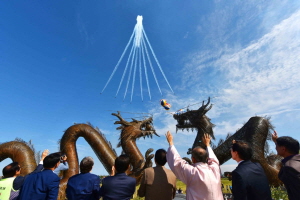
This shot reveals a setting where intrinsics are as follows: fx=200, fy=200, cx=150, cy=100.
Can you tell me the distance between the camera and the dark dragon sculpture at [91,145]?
9.83 metres

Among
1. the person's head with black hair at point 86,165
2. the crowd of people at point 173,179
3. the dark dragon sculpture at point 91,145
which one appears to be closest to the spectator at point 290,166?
the crowd of people at point 173,179

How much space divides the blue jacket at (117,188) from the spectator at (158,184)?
0.25 metres

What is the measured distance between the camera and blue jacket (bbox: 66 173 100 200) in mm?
3238

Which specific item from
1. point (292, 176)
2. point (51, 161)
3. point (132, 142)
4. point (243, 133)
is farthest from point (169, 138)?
point (243, 133)

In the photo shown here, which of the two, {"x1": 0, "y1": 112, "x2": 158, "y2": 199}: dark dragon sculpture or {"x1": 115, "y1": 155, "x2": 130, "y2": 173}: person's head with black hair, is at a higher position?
{"x1": 0, "y1": 112, "x2": 158, "y2": 199}: dark dragon sculpture

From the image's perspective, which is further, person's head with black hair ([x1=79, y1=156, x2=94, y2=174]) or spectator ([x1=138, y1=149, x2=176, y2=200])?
person's head with black hair ([x1=79, y1=156, x2=94, y2=174])

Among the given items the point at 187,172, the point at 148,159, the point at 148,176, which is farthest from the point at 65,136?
the point at 187,172

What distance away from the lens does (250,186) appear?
2.58 metres

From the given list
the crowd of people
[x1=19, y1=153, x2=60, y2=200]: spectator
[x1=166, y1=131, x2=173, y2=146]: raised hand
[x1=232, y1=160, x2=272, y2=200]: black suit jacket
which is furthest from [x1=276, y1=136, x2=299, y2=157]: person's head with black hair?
[x1=19, y1=153, x2=60, y2=200]: spectator

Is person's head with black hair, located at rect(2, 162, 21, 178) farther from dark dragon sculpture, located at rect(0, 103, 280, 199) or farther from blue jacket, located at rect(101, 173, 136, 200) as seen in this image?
dark dragon sculpture, located at rect(0, 103, 280, 199)

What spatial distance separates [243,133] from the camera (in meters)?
9.90

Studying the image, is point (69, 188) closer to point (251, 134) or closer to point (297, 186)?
point (297, 186)

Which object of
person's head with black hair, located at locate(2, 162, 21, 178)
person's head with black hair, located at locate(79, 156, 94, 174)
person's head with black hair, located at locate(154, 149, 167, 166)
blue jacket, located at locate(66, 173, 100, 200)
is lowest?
blue jacket, located at locate(66, 173, 100, 200)

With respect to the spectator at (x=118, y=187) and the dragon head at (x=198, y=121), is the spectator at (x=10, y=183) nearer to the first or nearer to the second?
the spectator at (x=118, y=187)
